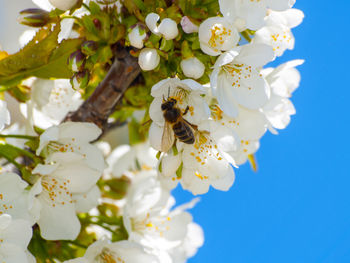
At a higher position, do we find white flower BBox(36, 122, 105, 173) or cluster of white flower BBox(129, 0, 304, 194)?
cluster of white flower BBox(129, 0, 304, 194)

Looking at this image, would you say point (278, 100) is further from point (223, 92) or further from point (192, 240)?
point (192, 240)

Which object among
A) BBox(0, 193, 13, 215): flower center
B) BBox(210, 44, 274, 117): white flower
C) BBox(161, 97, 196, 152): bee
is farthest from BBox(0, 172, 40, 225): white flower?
BBox(210, 44, 274, 117): white flower

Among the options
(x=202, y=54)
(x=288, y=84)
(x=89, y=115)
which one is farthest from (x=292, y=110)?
(x=89, y=115)

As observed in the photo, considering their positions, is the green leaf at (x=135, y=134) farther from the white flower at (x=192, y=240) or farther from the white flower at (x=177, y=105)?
the white flower at (x=177, y=105)

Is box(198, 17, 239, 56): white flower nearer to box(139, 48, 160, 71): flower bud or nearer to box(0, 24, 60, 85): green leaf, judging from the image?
box(139, 48, 160, 71): flower bud

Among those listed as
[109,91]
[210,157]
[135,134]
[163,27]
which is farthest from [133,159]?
[163,27]

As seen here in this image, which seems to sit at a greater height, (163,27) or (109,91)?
(163,27)
